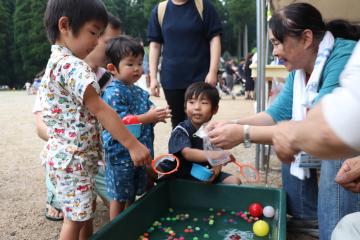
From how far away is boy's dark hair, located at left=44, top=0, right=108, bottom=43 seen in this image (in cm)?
146

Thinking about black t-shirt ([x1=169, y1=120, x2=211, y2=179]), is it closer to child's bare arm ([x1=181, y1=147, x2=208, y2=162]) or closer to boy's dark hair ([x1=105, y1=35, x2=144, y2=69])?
child's bare arm ([x1=181, y1=147, x2=208, y2=162])

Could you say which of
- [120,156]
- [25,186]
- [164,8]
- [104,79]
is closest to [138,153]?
→ [120,156]

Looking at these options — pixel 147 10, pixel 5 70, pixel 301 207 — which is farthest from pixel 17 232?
pixel 147 10

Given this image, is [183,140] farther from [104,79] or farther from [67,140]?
[67,140]

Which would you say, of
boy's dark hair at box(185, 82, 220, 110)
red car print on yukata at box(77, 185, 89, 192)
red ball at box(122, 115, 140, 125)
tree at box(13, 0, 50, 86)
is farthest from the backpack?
tree at box(13, 0, 50, 86)

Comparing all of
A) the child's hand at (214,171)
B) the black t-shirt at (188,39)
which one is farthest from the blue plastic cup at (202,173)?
the black t-shirt at (188,39)

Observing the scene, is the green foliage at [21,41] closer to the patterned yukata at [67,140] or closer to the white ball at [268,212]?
the white ball at [268,212]

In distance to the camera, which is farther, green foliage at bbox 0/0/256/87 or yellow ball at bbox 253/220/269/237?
green foliage at bbox 0/0/256/87

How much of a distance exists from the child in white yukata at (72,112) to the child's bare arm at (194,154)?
714mm

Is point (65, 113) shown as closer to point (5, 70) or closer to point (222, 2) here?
point (5, 70)

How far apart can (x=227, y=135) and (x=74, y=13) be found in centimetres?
79

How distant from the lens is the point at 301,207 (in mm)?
2129

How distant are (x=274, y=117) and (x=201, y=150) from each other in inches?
18.7

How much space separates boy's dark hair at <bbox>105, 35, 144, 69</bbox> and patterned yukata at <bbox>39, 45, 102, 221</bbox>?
1.88 ft
